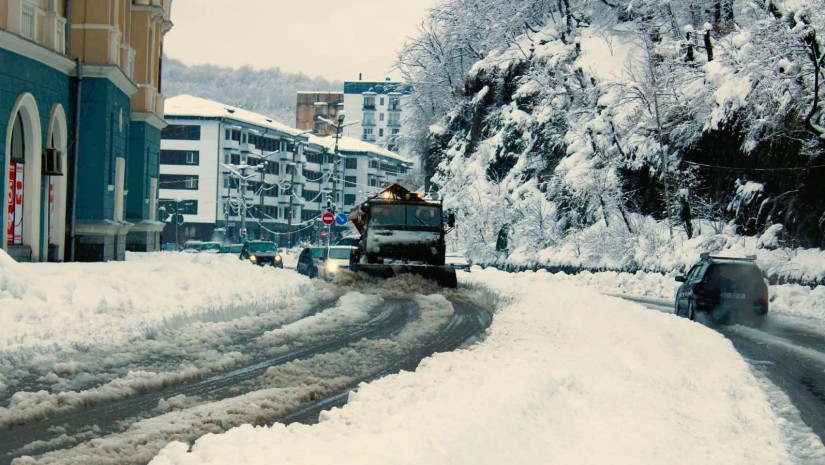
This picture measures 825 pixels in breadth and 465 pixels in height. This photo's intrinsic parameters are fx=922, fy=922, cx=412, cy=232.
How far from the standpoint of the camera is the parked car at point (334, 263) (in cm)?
3144

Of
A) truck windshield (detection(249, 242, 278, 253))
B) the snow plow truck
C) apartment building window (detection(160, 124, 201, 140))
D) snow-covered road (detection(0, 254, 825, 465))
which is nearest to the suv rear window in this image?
snow-covered road (detection(0, 254, 825, 465))

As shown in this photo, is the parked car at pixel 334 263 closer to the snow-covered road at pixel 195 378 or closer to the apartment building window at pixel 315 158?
the snow-covered road at pixel 195 378

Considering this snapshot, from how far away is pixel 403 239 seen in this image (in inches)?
1129

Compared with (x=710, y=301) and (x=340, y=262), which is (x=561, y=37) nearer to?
(x=340, y=262)

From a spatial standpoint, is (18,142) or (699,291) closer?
(699,291)

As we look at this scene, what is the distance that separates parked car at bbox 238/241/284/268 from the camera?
4375 centimetres

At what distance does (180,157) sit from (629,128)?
69.8 metres

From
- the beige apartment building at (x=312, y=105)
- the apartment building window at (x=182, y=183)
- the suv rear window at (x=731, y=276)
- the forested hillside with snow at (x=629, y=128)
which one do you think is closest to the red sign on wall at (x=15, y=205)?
the suv rear window at (x=731, y=276)

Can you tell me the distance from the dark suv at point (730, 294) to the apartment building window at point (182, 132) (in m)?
89.6

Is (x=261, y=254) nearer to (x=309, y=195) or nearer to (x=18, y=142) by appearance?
(x=18, y=142)


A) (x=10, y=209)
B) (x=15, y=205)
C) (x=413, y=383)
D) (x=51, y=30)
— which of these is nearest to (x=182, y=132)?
(x=51, y=30)

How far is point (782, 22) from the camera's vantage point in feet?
102

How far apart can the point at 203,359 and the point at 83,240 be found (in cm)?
1942

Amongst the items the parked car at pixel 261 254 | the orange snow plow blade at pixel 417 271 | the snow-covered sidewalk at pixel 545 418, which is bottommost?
the parked car at pixel 261 254
